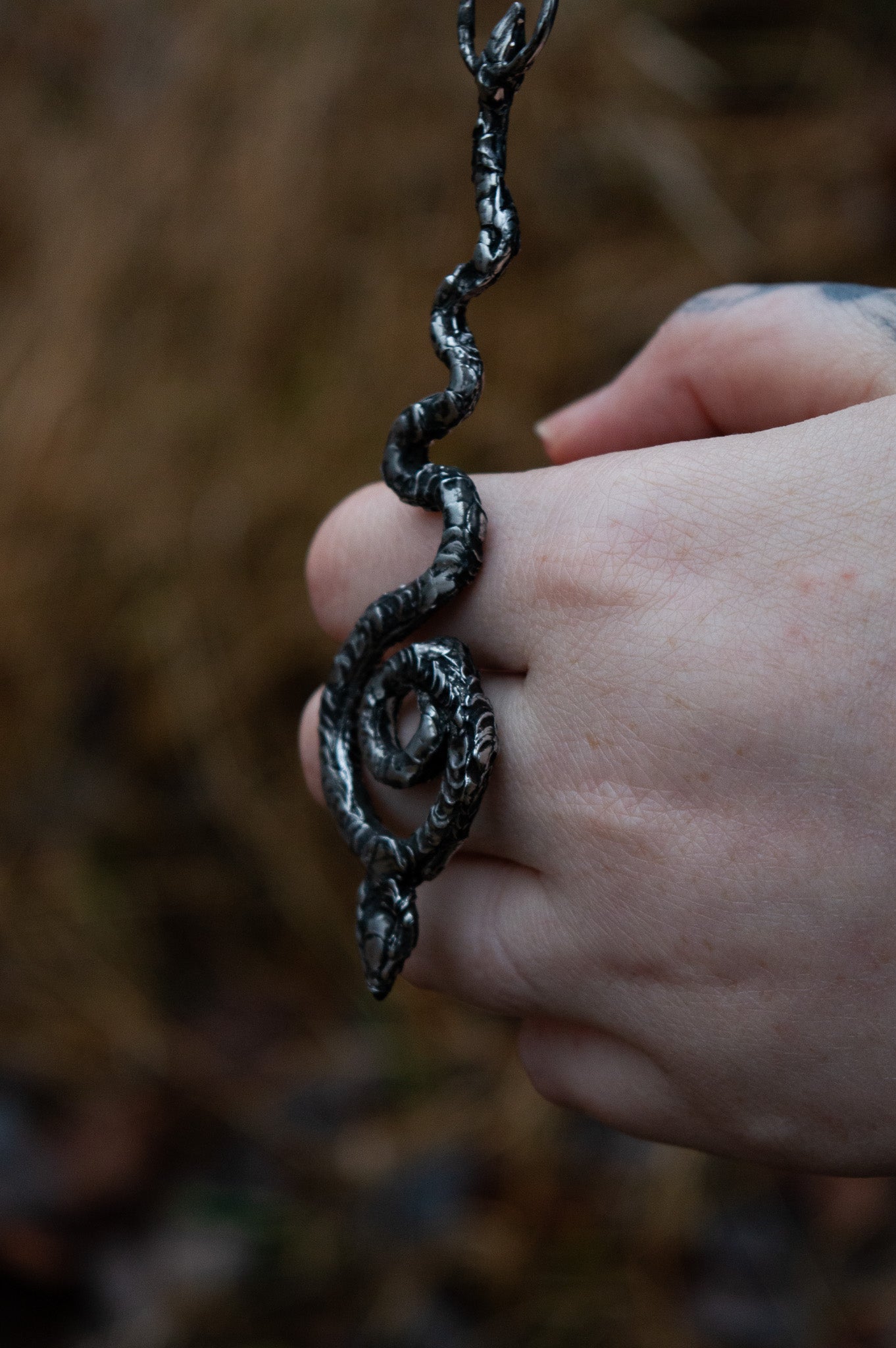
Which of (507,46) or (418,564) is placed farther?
(418,564)

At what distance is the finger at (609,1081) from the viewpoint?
0.89 m

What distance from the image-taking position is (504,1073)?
6.67ft

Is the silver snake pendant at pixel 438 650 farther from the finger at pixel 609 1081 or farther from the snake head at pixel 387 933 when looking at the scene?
the finger at pixel 609 1081

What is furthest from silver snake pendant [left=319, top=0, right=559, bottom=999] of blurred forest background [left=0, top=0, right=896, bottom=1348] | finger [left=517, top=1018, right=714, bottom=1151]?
blurred forest background [left=0, top=0, right=896, bottom=1348]

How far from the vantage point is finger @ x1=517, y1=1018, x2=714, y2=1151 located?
89 cm

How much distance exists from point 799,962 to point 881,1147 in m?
0.16

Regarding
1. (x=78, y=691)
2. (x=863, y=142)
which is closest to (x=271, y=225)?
(x=78, y=691)

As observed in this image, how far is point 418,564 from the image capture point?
3.16 ft

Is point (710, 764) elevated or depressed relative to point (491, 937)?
elevated

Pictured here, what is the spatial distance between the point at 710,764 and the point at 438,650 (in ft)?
0.77

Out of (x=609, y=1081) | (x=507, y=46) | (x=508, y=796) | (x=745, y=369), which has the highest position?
(x=507, y=46)

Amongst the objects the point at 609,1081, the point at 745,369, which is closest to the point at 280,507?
the point at 745,369

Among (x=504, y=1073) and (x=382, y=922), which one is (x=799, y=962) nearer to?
(x=382, y=922)

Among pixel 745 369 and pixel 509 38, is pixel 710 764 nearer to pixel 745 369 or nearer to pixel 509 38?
pixel 745 369
